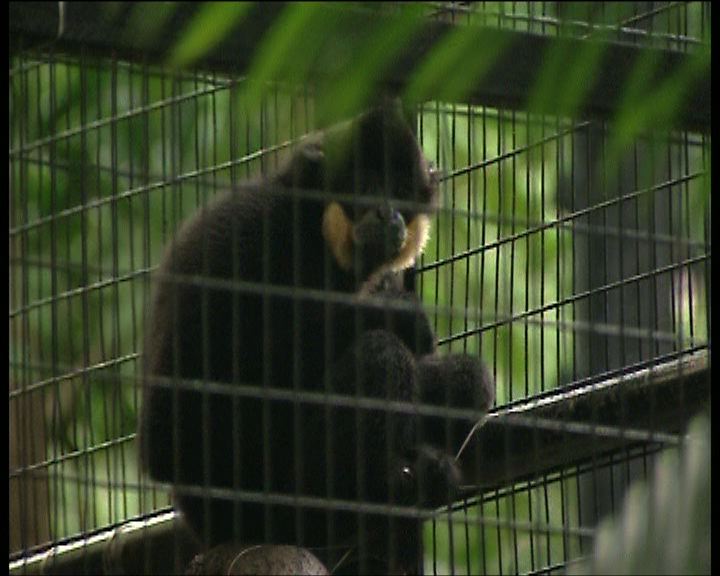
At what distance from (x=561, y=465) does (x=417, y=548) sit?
0.50 metres

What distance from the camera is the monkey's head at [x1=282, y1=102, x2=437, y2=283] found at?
4879 millimetres

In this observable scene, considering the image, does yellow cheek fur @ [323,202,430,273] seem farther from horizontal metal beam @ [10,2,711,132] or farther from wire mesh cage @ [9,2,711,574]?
horizontal metal beam @ [10,2,711,132]

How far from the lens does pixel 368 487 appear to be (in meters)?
4.66

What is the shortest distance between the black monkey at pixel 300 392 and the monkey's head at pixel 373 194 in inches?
0.6

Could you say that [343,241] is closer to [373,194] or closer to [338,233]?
[338,233]

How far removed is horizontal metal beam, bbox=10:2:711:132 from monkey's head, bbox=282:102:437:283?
1.49m

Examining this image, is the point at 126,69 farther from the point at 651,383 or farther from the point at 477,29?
the point at 477,29

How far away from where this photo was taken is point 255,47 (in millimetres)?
3043

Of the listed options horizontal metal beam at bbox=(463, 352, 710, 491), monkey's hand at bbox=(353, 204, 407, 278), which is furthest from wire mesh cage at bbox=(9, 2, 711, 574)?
monkey's hand at bbox=(353, 204, 407, 278)

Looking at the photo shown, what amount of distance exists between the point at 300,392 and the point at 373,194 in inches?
32.5

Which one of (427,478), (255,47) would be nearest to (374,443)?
(427,478)

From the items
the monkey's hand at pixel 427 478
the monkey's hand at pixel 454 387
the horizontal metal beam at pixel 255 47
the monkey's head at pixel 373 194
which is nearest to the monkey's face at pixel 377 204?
the monkey's head at pixel 373 194

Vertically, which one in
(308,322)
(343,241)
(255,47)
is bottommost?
(308,322)

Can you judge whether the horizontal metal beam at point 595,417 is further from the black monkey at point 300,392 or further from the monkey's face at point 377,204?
the monkey's face at point 377,204
